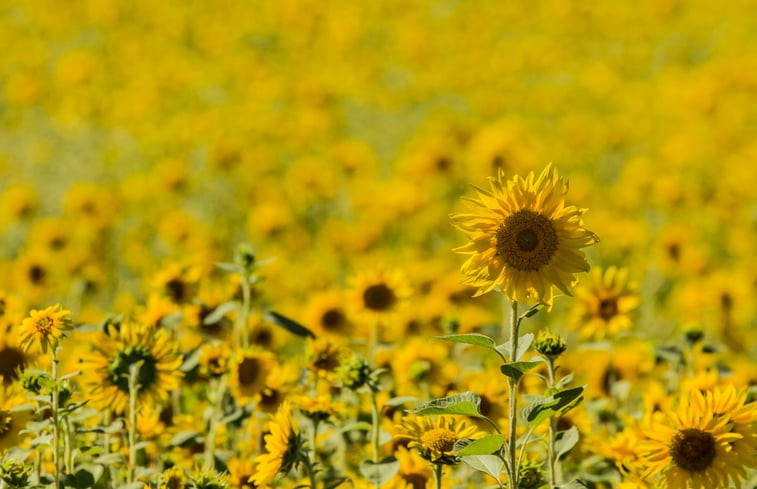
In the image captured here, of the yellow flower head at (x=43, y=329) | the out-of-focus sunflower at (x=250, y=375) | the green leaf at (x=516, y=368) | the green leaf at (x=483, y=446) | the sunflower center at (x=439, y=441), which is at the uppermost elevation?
the yellow flower head at (x=43, y=329)

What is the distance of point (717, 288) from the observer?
4.99 m

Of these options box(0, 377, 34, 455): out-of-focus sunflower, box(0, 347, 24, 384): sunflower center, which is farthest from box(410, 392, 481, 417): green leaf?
box(0, 347, 24, 384): sunflower center

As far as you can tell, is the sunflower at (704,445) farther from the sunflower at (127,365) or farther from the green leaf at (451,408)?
the sunflower at (127,365)

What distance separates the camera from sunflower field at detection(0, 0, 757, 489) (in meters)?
2.34

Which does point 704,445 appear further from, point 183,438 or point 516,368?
point 183,438

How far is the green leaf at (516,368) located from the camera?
1864 millimetres

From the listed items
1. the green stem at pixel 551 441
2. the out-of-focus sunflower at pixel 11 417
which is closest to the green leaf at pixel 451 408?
the green stem at pixel 551 441

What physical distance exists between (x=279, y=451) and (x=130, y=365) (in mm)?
545

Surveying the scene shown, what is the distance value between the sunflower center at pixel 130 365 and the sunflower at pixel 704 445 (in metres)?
1.38

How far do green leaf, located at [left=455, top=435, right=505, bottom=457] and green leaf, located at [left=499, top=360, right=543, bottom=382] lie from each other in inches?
5.2

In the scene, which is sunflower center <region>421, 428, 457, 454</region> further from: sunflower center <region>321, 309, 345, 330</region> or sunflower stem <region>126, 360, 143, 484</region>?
sunflower center <region>321, 309, 345, 330</region>

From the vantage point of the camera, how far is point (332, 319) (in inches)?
160

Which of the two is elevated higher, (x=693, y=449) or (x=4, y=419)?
(x=4, y=419)

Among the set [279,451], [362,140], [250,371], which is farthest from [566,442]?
[362,140]
